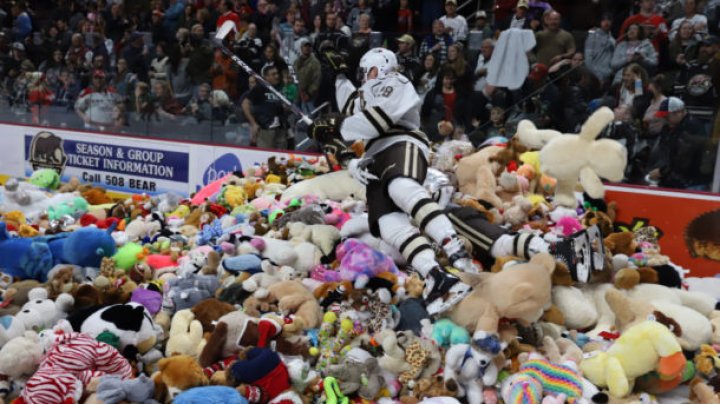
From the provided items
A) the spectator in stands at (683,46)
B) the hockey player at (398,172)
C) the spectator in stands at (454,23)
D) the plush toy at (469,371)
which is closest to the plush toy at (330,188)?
the hockey player at (398,172)

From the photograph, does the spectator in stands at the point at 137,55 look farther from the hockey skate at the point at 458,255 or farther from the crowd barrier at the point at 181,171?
the hockey skate at the point at 458,255

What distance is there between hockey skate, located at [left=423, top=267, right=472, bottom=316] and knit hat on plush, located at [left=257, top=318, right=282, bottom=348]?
0.60 m

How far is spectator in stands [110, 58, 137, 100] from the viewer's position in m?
7.36

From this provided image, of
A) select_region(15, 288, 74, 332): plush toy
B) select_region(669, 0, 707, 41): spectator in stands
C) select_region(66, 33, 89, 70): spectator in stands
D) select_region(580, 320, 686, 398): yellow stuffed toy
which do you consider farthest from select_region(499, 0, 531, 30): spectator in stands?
select_region(66, 33, 89, 70): spectator in stands

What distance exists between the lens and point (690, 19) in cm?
457

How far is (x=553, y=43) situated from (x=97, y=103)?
5046 millimetres

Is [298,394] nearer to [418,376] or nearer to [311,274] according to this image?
[418,376]

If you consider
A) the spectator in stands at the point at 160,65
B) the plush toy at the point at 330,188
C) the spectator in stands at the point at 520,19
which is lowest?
the plush toy at the point at 330,188

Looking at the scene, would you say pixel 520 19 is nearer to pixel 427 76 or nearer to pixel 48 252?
pixel 427 76

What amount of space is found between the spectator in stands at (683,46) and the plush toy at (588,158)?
158cm

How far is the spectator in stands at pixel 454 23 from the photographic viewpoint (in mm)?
5449

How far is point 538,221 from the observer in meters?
3.71

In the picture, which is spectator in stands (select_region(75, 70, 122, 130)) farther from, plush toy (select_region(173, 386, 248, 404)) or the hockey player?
plush toy (select_region(173, 386, 248, 404))

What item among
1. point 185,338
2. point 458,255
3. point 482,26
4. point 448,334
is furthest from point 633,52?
point 185,338
